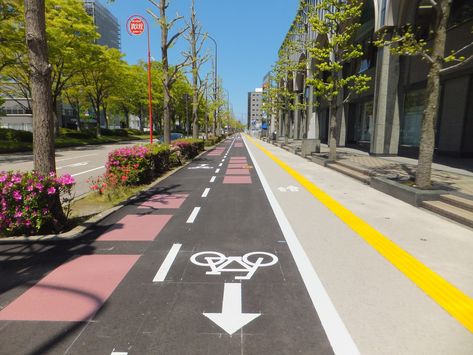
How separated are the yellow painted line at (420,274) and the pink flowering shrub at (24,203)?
20.1 ft

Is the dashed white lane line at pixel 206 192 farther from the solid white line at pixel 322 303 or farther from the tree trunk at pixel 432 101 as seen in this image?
the tree trunk at pixel 432 101

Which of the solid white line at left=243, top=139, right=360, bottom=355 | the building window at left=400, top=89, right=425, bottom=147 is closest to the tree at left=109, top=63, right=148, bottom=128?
the building window at left=400, top=89, right=425, bottom=147

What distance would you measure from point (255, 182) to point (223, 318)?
906cm

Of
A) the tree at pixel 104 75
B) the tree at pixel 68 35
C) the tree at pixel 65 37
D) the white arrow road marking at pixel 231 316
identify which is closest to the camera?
the white arrow road marking at pixel 231 316

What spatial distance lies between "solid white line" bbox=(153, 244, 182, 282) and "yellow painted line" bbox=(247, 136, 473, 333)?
347 centimetres

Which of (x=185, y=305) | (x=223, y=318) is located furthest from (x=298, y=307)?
(x=185, y=305)

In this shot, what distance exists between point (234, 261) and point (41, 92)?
207 inches

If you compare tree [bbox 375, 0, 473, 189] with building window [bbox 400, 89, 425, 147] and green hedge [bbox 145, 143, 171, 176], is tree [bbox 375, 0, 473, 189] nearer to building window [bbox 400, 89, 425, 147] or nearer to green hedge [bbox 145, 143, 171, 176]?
green hedge [bbox 145, 143, 171, 176]

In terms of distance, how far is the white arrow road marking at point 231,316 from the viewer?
10.4 feet

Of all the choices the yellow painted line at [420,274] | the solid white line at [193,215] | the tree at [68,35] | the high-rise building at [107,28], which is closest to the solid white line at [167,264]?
the solid white line at [193,215]

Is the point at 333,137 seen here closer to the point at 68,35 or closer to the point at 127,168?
the point at 127,168

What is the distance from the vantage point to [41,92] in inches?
243

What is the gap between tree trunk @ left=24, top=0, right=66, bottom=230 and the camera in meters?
5.99

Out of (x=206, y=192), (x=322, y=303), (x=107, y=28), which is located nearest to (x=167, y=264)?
(x=322, y=303)
